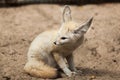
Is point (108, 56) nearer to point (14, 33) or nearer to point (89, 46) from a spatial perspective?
point (89, 46)

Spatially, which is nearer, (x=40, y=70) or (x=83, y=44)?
(x=40, y=70)

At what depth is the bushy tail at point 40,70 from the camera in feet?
14.6

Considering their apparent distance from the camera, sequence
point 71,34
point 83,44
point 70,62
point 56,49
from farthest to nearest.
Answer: point 83,44, point 70,62, point 56,49, point 71,34

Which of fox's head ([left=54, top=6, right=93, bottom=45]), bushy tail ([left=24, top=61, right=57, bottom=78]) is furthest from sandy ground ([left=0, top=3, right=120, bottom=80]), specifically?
fox's head ([left=54, top=6, right=93, bottom=45])

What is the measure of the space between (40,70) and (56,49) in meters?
0.32

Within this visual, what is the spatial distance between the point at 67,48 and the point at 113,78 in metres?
0.71

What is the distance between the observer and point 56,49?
450cm

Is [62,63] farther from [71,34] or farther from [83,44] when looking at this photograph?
[83,44]

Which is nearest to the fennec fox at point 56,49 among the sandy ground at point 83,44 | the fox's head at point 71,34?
the fox's head at point 71,34

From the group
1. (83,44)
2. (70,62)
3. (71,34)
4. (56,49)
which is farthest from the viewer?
(83,44)

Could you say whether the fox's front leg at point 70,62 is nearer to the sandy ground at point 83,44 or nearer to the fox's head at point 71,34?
the sandy ground at point 83,44

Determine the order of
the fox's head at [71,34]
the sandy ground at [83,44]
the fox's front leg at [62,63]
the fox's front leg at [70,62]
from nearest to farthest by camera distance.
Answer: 1. the fox's head at [71,34]
2. the fox's front leg at [62,63]
3. the fox's front leg at [70,62]
4. the sandy ground at [83,44]

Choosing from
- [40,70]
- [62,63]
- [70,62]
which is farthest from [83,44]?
[40,70]

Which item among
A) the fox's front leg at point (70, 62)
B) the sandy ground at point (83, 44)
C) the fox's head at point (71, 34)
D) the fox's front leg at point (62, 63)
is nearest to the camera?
the fox's head at point (71, 34)
